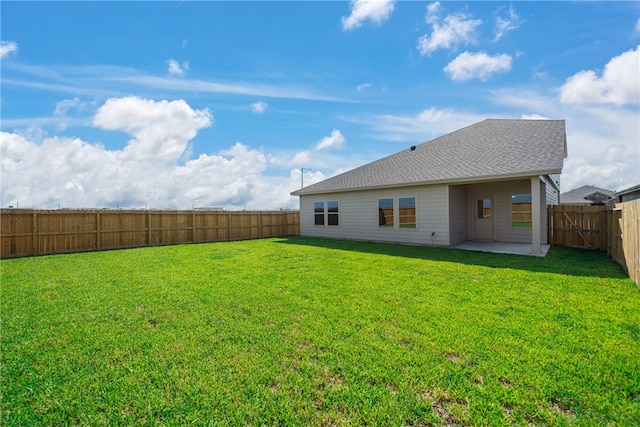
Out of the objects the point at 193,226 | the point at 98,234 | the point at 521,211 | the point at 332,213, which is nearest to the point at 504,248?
the point at 521,211

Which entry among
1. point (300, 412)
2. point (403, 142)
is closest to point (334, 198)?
point (403, 142)

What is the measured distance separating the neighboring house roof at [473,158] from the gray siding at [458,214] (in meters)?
1.14

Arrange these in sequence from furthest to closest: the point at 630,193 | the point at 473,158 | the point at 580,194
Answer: the point at 580,194, the point at 473,158, the point at 630,193

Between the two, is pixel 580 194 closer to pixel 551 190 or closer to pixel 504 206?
pixel 551 190

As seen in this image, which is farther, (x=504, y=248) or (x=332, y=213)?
(x=332, y=213)

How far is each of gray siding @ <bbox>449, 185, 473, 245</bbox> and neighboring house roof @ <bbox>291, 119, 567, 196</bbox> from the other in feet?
3.75

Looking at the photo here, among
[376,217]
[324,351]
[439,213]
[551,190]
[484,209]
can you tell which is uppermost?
[551,190]

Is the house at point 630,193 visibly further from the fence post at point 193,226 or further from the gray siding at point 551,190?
the fence post at point 193,226

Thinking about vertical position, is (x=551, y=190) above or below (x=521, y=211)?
above

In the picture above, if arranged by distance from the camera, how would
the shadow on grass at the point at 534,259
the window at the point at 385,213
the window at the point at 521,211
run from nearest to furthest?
the shadow on grass at the point at 534,259 → the window at the point at 521,211 → the window at the point at 385,213

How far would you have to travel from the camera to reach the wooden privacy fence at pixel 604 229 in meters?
5.96

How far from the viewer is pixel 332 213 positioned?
51.2 feet

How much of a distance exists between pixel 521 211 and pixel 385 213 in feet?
17.7

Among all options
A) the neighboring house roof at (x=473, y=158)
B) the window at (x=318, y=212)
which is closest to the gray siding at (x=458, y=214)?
the neighboring house roof at (x=473, y=158)
